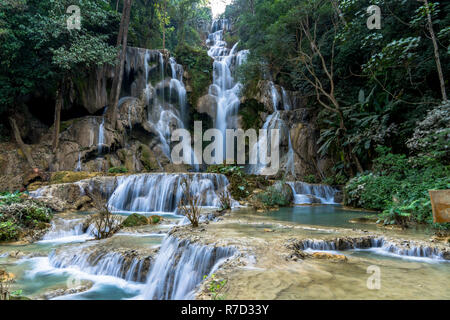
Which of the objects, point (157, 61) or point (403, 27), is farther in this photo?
point (157, 61)

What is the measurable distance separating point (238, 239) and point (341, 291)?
2.19 metres

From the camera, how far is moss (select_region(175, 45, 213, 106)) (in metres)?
21.8

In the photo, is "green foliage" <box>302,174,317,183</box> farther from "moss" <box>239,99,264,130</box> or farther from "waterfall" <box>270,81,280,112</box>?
"waterfall" <box>270,81,280,112</box>

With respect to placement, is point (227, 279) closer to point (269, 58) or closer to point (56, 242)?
point (56, 242)

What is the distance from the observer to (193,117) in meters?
21.6

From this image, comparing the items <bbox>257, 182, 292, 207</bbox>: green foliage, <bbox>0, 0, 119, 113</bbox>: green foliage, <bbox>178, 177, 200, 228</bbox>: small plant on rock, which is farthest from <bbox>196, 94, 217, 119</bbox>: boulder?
<bbox>178, 177, 200, 228</bbox>: small plant on rock

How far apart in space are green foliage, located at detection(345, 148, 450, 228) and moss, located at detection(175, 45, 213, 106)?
47.9ft

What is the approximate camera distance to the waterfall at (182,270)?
3.82m

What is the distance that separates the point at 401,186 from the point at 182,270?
7.59m

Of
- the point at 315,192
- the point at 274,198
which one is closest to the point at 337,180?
the point at 315,192

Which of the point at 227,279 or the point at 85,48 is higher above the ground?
the point at 85,48

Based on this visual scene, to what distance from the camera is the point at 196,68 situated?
22.7 meters

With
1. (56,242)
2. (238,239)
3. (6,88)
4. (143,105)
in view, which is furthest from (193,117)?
(238,239)

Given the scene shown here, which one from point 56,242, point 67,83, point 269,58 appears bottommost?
point 56,242
